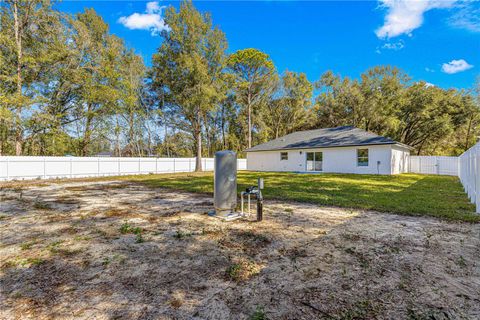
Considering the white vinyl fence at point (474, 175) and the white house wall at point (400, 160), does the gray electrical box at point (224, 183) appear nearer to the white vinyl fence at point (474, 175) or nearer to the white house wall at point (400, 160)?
the white vinyl fence at point (474, 175)

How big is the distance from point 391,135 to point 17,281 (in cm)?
3008

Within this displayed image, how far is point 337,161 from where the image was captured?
16641mm

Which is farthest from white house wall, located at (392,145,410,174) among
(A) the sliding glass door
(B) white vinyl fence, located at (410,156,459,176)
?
(A) the sliding glass door

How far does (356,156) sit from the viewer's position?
15.8 meters

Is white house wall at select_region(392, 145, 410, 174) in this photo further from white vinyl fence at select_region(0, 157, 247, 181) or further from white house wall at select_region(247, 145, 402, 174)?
white vinyl fence at select_region(0, 157, 247, 181)

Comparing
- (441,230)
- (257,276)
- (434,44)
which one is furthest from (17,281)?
(434,44)

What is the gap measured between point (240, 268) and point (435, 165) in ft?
68.0

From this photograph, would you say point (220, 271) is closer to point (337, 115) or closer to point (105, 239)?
point (105, 239)

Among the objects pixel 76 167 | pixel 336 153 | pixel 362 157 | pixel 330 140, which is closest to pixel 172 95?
pixel 76 167

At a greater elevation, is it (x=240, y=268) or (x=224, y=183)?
(x=224, y=183)

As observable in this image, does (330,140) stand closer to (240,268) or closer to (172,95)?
(172,95)

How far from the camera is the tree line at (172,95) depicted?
14781 mm

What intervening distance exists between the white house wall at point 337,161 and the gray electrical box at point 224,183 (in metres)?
13.8

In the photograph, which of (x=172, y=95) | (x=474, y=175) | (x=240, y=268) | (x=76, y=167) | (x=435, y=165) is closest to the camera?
(x=240, y=268)
